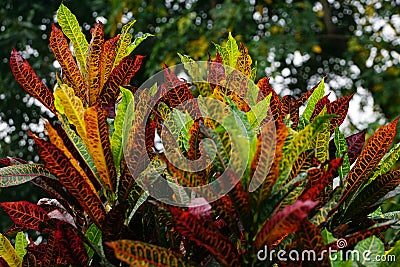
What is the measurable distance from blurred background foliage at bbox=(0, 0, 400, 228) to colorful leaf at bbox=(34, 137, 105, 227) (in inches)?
107

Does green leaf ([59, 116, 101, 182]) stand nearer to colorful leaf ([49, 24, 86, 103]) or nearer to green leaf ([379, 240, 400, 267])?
colorful leaf ([49, 24, 86, 103])

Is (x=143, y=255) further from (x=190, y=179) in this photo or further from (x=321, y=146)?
(x=321, y=146)

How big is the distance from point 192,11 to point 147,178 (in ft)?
11.1

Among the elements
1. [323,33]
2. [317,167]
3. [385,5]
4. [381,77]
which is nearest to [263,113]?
[317,167]

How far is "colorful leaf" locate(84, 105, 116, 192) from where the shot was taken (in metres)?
0.50

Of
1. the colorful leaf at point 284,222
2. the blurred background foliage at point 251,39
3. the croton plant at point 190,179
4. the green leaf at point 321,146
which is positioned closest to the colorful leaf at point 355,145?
the croton plant at point 190,179

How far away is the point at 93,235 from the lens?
0.53m

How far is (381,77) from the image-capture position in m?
3.45

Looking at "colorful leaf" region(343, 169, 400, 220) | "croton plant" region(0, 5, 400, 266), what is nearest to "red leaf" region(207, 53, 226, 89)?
"croton plant" region(0, 5, 400, 266)

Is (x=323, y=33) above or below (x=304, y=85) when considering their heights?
above

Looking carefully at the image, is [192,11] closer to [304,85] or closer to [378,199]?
[304,85]

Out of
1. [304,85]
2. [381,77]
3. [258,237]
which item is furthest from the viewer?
[304,85]

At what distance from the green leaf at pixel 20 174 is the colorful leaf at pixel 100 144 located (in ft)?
0.26

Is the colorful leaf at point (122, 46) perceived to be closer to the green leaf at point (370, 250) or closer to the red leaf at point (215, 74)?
the red leaf at point (215, 74)
